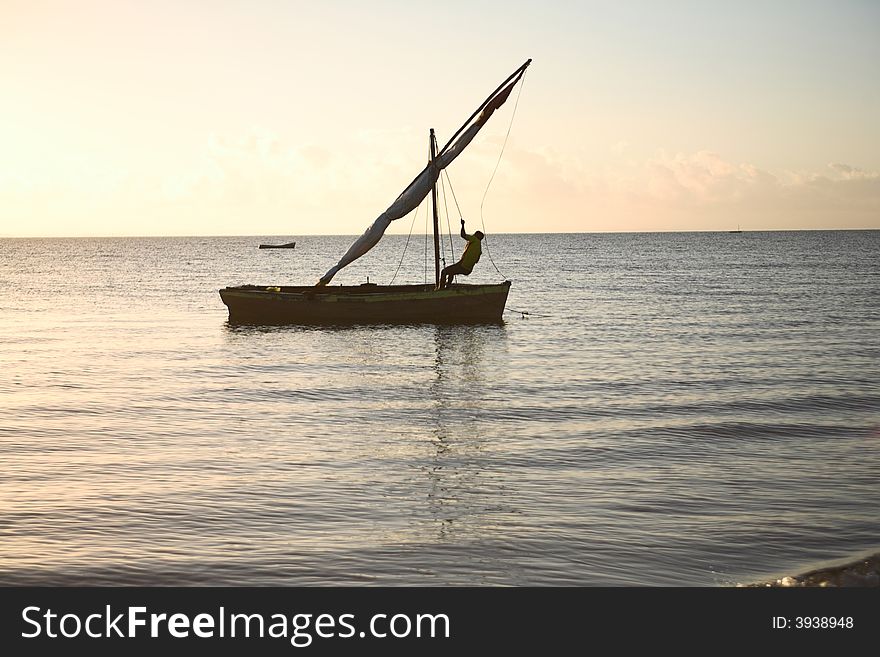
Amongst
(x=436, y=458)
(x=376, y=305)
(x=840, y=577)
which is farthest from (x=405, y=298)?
(x=840, y=577)

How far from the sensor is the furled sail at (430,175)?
123 feet

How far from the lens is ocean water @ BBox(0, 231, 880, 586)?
10.7m

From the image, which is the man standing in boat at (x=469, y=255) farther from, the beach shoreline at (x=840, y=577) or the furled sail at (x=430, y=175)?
the beach shoreline at (x=840, y=577)

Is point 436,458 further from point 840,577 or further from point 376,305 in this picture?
point 376,305

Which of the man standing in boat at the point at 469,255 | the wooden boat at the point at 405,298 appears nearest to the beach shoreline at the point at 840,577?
the man standing in boat at the point at 469,255

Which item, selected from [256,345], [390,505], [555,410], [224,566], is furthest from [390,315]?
[224,566]

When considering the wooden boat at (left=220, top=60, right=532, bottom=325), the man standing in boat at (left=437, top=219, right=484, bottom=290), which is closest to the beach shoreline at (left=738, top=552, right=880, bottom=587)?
Result: the man standing in boat at (left=437, top=219, right=484, bottom=290)

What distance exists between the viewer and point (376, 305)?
124 feet

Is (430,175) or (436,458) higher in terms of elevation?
(430,175)

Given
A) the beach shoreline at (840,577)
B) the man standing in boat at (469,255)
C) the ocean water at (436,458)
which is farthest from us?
the man standing in boat at (469,255)

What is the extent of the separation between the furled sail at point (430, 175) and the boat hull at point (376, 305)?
1.12m

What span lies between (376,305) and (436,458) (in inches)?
870

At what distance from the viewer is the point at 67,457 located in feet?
51.1

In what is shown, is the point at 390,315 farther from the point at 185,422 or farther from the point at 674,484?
the point at 674,484
